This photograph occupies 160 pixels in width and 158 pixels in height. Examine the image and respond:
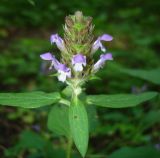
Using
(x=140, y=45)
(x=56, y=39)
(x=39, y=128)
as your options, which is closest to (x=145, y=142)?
(x=39, y=128)

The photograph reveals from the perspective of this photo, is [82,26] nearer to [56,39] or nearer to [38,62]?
[56,39]

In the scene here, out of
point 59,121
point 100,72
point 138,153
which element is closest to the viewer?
point 59,121

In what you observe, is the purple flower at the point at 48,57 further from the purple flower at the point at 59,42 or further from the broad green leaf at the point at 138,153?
the broad green leaf at the point at 138,153

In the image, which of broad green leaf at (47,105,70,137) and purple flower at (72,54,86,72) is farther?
broad green leaf at (47,105,70,137)

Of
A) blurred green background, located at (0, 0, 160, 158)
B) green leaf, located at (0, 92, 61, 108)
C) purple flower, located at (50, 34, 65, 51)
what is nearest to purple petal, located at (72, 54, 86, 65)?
purple flower, located at (50, 34, 65, 51)

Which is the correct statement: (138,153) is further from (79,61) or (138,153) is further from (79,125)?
(79,61)

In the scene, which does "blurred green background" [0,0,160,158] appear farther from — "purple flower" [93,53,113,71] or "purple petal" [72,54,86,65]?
"purple petal" [72,54,86,65]

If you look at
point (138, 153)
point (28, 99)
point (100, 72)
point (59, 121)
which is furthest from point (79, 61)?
point (100, 72)
